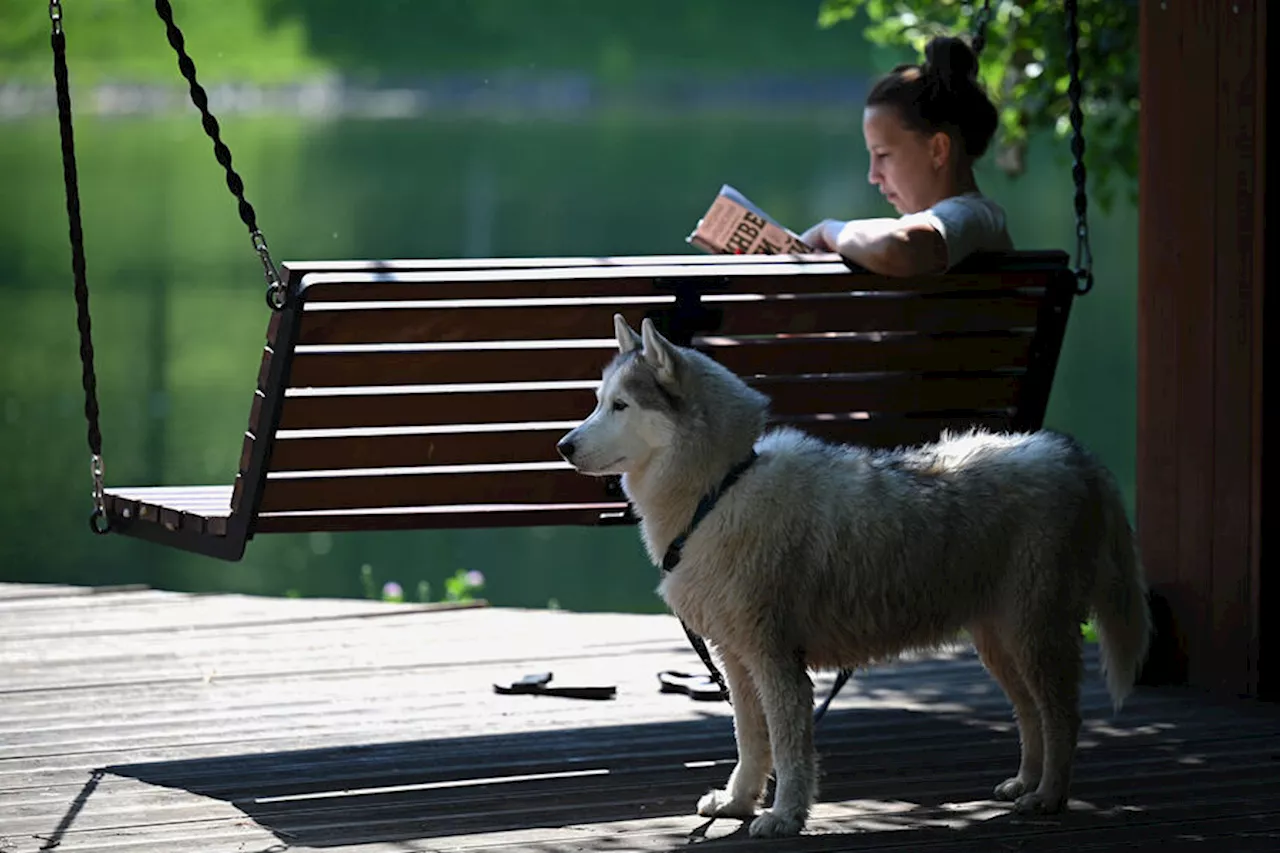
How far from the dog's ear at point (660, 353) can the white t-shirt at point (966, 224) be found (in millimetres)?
1181

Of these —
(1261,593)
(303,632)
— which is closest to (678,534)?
(1261,593)

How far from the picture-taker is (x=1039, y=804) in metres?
5.04

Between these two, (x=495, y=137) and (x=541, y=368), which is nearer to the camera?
(x=541, y=368)

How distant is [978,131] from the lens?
6074 millimetres

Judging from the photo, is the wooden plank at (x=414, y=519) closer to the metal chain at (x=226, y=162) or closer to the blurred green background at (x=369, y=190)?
the metal chain at (x=226, y=162)

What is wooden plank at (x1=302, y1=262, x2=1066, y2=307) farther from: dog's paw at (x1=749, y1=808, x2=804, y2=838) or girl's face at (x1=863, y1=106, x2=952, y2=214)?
dog's paw at (x1=749, y1=808, x2=804, y2=838)

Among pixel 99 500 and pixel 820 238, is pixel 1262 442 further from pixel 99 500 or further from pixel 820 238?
pixel 99 500

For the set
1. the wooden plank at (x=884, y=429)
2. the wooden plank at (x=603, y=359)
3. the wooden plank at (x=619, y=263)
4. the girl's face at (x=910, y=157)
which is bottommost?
the wooden plank at (x=884, y=429)

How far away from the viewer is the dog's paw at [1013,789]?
17.0 feet

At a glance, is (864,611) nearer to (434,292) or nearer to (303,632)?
(434,292)

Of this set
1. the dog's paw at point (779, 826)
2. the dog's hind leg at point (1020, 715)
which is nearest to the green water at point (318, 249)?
the dog's hind leg at point (1020, 715)

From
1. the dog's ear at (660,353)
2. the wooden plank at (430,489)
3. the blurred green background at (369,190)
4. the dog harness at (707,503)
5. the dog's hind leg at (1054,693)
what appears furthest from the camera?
the blurred green background at (369,190)

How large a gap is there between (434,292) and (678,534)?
38.5 inches

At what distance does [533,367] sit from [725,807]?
132 cm
